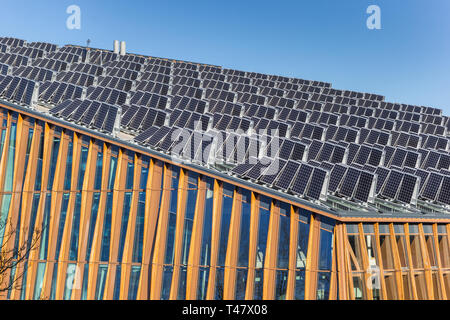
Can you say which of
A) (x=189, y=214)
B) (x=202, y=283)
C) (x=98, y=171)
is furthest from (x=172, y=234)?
(x=98, y=171)

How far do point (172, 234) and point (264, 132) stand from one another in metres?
10.7

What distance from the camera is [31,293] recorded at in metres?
32.0

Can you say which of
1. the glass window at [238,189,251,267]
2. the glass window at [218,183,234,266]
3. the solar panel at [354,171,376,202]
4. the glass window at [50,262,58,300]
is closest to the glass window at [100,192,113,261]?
the glass window at [50,262,58,300]

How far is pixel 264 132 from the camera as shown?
3572 centimetres

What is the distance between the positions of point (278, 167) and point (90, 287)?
1092 centimetres

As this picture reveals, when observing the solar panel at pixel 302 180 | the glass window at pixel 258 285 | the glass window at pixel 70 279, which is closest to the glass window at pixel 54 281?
the glass window at pixel 70 279

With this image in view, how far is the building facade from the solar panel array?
3.81 feet

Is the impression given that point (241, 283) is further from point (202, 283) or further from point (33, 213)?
point (33, 213)

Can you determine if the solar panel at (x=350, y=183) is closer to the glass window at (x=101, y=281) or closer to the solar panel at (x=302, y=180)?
the solar panel at (x=302, y=180)

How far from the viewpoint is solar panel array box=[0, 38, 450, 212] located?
25.2m

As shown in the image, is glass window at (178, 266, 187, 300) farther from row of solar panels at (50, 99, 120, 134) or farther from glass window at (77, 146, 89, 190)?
row of solar panels at (50, 99, 120, 134)
